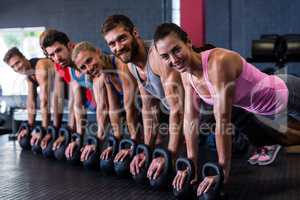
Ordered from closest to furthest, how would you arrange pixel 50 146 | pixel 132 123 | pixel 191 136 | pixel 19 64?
pixel 191 136 → pixel 132 123 → pixel 50 146 → pixel 19 64

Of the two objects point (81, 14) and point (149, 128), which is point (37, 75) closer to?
point (149, 128)

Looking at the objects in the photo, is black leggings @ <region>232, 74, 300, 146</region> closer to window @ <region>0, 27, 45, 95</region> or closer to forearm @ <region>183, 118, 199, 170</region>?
forearm @ <region>183, 118, 199, 170</region>

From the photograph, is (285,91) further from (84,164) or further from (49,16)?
(49,16)

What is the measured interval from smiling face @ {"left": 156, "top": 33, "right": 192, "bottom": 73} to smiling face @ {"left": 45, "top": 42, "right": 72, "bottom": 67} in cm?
82

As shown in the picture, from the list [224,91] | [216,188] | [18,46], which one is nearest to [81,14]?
[18,46]

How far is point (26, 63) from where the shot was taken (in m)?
2.43

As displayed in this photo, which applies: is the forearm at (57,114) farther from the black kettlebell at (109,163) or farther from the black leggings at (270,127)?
the black leggings at (270,127)

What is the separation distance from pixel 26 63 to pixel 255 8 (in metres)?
2.52

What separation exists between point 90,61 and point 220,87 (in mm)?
662

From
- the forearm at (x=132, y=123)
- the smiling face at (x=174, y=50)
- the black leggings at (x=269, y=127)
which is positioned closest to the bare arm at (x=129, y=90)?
the forearm at (x=132, y=123)

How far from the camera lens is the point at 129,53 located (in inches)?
59.7

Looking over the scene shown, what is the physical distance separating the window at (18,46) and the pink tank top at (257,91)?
3.65 m

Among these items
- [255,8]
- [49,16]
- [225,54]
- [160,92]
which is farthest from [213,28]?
[225,54]

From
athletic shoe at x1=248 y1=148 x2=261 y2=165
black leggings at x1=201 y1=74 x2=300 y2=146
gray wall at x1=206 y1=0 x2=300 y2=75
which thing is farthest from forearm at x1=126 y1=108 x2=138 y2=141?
gray wall at x1=206 y1=0 x2=300 y2=75
